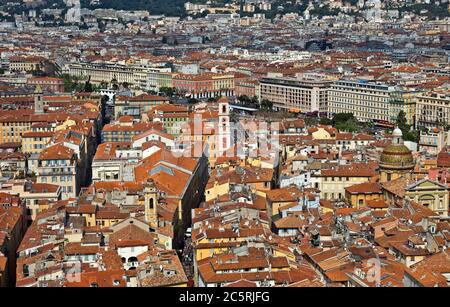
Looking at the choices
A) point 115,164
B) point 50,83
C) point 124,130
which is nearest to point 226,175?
point 115,164

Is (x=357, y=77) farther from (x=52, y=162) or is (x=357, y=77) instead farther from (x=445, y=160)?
(x=52, y=162)


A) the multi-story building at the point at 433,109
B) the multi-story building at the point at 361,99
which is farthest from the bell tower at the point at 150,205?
the multi-story building at the point at 361,99

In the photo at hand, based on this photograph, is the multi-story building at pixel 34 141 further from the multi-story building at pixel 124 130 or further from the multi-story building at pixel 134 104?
the multi-story building at pixel 134 104

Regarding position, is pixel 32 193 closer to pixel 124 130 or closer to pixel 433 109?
pixel 124 130

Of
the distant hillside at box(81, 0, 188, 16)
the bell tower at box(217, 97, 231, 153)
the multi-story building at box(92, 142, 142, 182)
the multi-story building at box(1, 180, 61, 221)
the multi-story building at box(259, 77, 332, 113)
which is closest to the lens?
the multi-story building at box(1, 180, 61, 221)

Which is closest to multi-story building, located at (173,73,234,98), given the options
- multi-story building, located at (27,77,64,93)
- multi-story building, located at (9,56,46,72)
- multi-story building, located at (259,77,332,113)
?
multi-story building, located at (259,77,332,113)

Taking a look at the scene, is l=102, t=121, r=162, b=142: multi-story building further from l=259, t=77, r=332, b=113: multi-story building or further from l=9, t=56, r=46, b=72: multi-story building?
l=9, t=56, r=46, b=72: multi-story building

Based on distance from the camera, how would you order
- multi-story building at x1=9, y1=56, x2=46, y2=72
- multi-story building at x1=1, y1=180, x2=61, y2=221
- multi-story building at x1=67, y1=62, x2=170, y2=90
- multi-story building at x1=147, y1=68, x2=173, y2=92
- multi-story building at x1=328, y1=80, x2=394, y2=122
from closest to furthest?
multi-story building at x1=1, y1=180, x2=61, y2=221, multi-story building at x1=328, y1=80, x2=394, y2=122, multi-story building at x1=147, y1=68, x2=173, y2=92, multi-story building at x1=67, y1=62, x2=170, y2=90, multi-story building at x1=9, y1=56, x2=46, y2=72

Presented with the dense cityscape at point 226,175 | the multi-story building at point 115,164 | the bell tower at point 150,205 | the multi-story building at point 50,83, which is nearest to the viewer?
the dense cityscape at point 226,175
